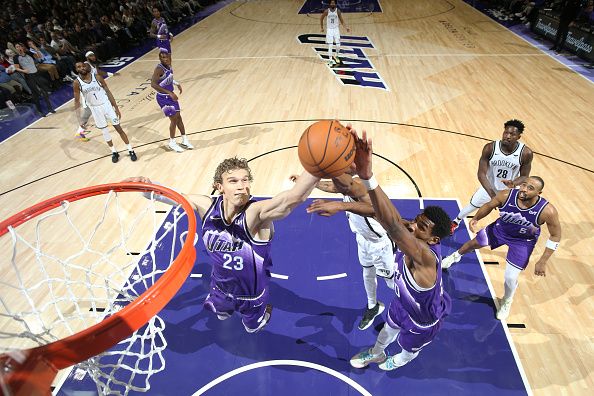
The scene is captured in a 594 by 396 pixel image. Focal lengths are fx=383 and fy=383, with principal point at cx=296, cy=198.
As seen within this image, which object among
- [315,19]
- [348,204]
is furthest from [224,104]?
[315,19]

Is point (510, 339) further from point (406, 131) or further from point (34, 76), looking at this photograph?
point (34, 76)

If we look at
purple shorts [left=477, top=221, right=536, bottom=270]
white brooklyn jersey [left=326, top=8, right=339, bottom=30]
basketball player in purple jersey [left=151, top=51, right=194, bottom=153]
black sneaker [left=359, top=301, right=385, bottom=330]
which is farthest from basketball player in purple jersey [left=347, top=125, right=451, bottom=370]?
white brooklyn jersey [left=326, top=8, right=339, bottom=30]

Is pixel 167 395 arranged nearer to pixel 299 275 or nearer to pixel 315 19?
pixel 299 275

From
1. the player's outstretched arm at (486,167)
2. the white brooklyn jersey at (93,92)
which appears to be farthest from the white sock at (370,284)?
the white brooklyn jersey at (93,92)

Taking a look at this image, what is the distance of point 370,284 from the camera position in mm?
3635

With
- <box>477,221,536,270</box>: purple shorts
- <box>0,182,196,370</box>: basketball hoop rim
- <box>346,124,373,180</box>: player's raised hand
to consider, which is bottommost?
<box>477,221,536,270</box>: purple shorts

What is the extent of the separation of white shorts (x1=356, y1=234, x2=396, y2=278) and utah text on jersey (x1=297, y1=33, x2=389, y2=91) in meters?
6.88

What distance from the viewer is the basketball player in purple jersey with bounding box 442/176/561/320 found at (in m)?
3.34

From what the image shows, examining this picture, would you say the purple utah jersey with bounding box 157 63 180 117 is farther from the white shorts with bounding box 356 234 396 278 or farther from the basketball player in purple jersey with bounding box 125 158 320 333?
the white shorts with bounding box 356 234 396 278

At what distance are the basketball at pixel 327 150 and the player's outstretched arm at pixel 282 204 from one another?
80 mm

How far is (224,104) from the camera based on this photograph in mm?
9133

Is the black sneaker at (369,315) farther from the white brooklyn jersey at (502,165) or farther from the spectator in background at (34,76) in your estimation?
the spectator in background at (34,76)

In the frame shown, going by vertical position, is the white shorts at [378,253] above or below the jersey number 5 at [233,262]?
below

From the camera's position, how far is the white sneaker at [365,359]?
130 inches
